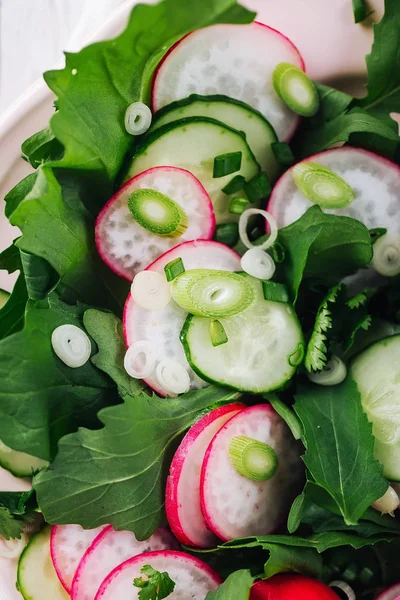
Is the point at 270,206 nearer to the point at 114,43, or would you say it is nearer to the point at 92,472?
the point at 114,43

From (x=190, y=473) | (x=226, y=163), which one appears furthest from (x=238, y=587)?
(x=226, y=163)

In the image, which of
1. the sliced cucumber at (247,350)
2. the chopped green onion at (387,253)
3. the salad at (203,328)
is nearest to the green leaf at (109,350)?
the salad at (203,328)

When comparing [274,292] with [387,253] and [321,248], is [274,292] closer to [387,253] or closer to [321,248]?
[321,248]

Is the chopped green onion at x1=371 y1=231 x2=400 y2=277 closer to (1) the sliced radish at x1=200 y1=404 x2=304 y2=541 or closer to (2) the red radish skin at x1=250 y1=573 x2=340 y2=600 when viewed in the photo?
(1) the sliced radish at x1=200 y1=404 x2=304 y2=541

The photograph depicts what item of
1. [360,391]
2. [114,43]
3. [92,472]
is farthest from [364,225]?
[92,472]

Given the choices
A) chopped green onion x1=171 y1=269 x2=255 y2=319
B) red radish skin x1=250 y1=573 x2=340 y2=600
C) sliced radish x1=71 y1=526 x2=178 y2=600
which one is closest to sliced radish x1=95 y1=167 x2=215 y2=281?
chopped green onion x1=171 y1=269 x2=255 y2=319

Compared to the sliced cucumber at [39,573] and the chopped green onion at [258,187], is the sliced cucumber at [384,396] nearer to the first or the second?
the chopped green onion at [258,187]

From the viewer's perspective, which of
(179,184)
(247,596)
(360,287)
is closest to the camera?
(247,596)
